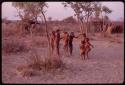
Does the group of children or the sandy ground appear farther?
the group of children

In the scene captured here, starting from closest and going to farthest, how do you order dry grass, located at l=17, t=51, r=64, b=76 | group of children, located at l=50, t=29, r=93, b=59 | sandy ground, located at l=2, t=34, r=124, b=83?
sandy ground, located at l=2, t=34, r=124, b=83
dry grass, located at l=17, t=51, r=64, b=76
group of children, located at l=50, t=29, r=93, b=59

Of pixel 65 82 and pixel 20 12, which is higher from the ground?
pixel 20 12

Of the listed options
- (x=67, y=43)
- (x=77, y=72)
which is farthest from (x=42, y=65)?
(x=67, y=43)

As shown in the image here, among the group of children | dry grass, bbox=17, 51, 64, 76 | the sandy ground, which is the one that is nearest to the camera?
the sandy ground

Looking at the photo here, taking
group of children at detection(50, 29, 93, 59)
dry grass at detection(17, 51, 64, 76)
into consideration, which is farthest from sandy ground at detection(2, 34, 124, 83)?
group of children at detection(50, 29, 93, 59)

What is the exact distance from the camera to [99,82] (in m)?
7.87

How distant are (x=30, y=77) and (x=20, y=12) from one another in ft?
43.1

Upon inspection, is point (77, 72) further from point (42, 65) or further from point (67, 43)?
point (67, 43)

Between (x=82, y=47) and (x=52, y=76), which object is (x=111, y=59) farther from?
(x=52, y=76)

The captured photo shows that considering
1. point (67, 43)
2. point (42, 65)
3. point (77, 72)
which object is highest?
point (67, 43)

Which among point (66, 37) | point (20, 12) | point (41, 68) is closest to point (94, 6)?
point (20, 12)

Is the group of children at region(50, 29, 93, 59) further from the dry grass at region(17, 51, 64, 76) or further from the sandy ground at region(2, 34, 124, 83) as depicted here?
the dry grass at region(17, 51, 64, 76)

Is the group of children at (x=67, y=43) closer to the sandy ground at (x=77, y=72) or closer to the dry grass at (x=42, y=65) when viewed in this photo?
the sandy ground at (x=77, y=72)

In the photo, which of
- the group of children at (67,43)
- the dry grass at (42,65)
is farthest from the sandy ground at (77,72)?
the group of children at (67,43)
